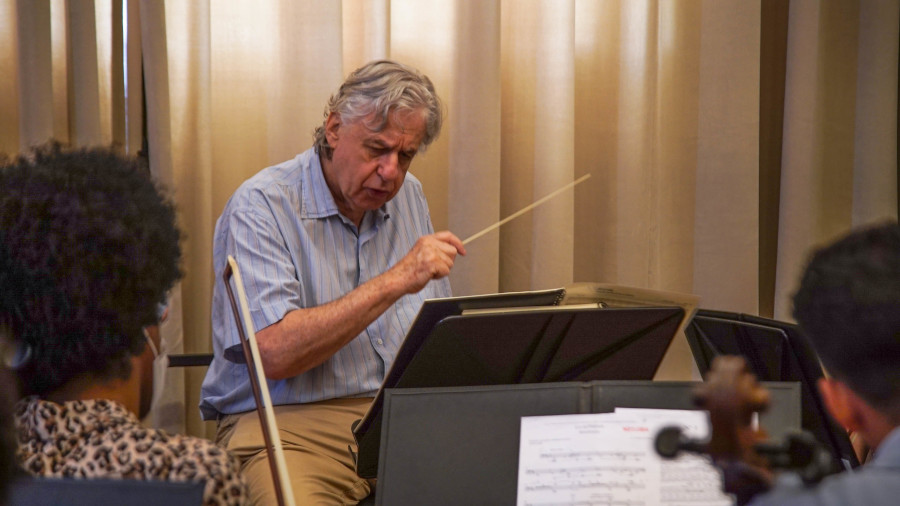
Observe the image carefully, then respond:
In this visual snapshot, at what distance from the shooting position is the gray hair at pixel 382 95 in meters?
1.72

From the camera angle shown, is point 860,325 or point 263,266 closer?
point 860,325

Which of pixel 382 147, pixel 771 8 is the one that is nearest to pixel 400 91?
pixel 382 147

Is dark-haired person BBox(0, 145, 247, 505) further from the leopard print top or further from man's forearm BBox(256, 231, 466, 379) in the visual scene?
man's forearm BBox(256, 231, 466, 379)

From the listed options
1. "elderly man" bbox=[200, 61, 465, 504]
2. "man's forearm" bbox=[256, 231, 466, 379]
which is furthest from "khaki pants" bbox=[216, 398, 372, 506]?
Answer: "man's forearm" bbox=[256, 231, 466, 379]

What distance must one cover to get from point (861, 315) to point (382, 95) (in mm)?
1065

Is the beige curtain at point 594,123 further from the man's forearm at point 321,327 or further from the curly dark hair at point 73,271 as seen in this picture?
the curly dark hair at point 73,271

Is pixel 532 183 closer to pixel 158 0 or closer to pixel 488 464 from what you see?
pixel 158 0

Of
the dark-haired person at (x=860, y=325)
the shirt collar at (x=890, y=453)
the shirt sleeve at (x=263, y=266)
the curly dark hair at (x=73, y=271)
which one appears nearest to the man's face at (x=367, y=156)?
the shirt sleeve at (x=263, y=266)

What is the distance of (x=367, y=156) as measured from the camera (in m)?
1.74

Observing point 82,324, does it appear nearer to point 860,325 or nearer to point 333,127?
point 860,325

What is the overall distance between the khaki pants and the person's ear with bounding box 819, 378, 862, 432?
904 mm

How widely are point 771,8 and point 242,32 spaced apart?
1.34 metres

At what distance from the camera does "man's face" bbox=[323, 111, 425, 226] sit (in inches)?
68.3

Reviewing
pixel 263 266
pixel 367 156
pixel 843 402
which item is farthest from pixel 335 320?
pixel 843 402
